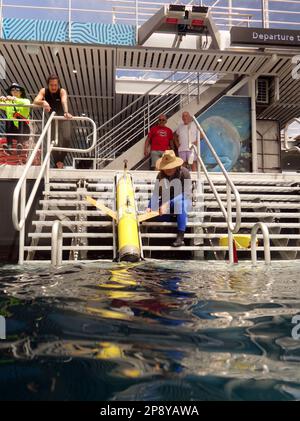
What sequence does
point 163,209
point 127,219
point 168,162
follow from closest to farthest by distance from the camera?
1. point 127,219
2. point 163,209
3. point 168,162

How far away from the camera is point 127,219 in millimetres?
5562

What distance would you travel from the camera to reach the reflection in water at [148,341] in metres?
1.27

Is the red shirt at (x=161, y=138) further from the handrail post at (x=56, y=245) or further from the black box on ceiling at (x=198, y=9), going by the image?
the handrail post at (x=56, y=245)

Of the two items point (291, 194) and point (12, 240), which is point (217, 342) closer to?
point (12, 240)

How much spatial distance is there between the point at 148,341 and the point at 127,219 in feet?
12.8

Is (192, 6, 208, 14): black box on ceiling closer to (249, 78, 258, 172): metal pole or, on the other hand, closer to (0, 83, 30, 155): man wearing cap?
(249, 78, 258, 172): metal pole

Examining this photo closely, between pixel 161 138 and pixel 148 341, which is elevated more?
pixel 161 138

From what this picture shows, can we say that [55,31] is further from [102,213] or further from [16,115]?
[102,213]

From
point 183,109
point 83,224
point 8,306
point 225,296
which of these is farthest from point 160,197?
point 183,109

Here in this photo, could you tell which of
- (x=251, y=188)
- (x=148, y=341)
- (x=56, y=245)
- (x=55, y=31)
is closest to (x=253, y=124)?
(x=251, y=188)

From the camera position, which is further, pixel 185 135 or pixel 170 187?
pixel 185 135

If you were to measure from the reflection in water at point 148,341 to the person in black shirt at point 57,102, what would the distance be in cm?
423

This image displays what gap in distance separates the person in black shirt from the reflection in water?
423cm

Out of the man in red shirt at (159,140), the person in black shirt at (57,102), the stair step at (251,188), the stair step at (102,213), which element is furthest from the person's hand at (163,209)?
the man in red shirt at (159,140)
